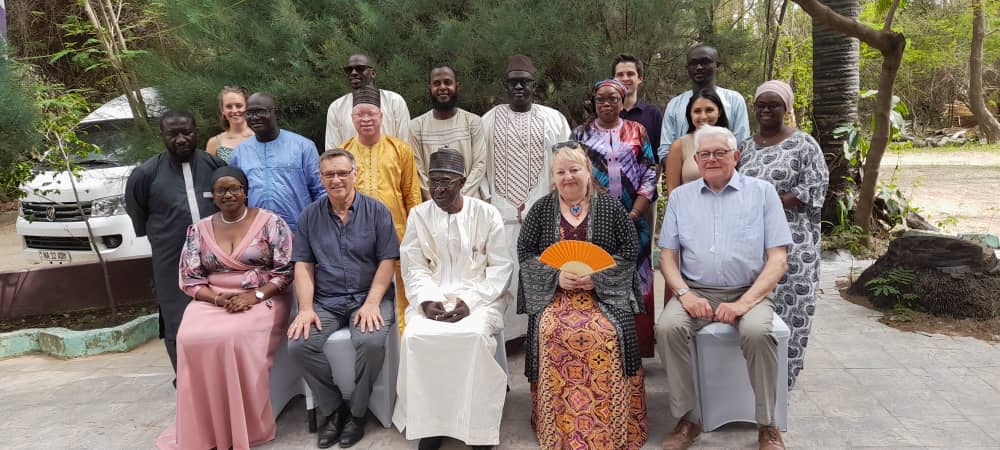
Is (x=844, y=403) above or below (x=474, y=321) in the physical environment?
below

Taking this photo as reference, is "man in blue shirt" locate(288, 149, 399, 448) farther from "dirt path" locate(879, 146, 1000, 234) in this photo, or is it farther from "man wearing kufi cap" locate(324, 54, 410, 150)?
"dirt path" locate(879, 146, 1000, 234)

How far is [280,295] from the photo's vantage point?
3.96 m

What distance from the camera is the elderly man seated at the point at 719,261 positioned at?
343 cm

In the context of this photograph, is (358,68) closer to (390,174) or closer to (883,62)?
(390,174)

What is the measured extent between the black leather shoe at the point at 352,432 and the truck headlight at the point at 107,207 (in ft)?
15.1

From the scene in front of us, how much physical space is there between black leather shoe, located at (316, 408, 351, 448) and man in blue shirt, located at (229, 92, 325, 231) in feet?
4.32

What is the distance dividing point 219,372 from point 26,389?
2240mm

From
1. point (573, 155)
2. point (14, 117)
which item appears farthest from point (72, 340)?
point (573, 155)

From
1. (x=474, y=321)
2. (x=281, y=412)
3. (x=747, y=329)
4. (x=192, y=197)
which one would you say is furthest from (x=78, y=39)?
(x=747, y=329)

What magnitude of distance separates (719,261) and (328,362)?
85.2 inches

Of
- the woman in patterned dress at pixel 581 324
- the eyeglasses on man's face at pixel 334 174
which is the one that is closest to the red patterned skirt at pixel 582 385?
the woman in patterned dress at pixel 581 324

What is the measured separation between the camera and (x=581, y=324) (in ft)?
11.1

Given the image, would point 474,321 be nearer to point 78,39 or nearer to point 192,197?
point 192,197

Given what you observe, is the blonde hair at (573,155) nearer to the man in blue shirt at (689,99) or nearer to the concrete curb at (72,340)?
the man in blue shirt at (689,99)
